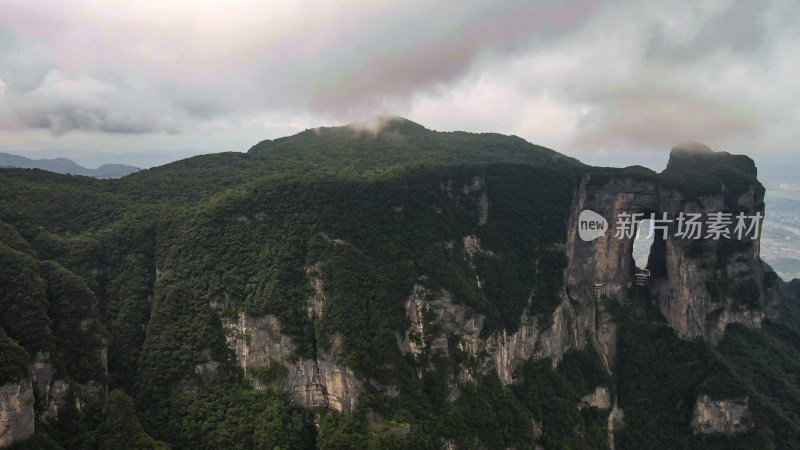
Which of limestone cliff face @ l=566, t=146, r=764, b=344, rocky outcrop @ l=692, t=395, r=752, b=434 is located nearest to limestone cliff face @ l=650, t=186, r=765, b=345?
limestone cliff face @ l=566, t=146, r=764, b=344

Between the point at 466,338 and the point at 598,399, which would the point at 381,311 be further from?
the point at 598,399

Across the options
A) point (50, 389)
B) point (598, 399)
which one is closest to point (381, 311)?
point (50, 389)

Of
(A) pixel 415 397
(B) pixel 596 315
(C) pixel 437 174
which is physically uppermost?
(C) pixel 437 174

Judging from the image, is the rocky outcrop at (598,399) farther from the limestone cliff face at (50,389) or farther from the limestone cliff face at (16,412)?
the limestone cliff face at (16,412)

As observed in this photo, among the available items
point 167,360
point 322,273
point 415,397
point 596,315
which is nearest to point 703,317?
point 596,315

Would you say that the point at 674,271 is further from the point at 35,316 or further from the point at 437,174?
the point at 35,316

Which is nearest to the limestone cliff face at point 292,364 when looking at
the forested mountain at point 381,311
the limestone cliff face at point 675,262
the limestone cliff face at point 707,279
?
the forested mountain at point 381,311
